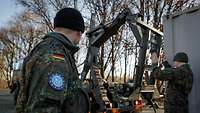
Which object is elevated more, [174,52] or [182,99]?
[174,52]

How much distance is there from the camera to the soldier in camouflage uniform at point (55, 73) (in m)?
2.33

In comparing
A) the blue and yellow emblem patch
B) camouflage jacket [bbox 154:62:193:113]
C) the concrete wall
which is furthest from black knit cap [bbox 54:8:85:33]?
camouflage jacket [bbox 154:62:193:113]

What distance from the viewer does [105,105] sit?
35.6 ft

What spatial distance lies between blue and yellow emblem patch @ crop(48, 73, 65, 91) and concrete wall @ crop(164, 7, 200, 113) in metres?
3.20

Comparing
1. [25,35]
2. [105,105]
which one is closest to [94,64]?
[105,105]

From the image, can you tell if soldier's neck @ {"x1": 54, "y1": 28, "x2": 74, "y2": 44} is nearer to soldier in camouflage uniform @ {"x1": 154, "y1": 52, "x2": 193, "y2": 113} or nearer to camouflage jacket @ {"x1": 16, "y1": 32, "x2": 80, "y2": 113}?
camouflage jacket @ {"x1": 16, "y1": 32, "x2": 80, "y2": 113}

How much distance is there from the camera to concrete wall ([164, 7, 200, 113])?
17.1 feet

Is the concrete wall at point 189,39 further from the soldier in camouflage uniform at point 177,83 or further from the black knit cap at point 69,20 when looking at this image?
the black knit cap at point 69,20

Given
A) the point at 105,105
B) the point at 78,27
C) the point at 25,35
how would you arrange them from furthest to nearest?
the point at 25,35 < the point at 105,105 < the point at 78,27

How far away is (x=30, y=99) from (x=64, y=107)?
23 centimetres

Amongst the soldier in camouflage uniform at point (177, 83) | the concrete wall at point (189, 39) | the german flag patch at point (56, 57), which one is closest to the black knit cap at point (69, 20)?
the german flag patch at point (56, 57)

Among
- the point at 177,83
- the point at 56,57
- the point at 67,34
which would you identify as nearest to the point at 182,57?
the point at 177,83

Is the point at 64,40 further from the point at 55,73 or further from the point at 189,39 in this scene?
the point at 189,39

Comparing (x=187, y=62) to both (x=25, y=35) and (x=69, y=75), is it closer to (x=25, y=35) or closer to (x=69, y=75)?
(x=69, y=75)
